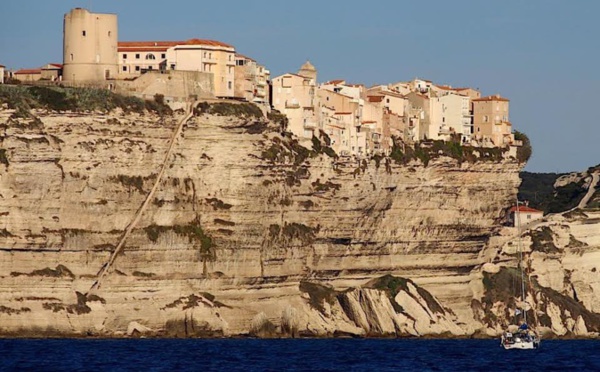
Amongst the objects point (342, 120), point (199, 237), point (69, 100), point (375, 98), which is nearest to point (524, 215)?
point (375, 98)

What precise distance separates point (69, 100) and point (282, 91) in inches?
730

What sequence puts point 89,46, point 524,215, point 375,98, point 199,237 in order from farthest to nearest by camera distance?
point 524,215, point 375,98, point 89,46, point 199,237

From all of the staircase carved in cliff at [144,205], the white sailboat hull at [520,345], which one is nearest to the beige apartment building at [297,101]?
the staircase carved in cliff at [144,205]

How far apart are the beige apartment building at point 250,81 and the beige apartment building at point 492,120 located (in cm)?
1816

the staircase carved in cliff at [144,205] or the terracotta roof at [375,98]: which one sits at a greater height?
the terracotta roof at [375,98]

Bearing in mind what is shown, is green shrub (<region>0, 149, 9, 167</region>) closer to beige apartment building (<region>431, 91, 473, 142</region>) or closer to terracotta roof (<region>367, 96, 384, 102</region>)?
terracotta roof (<region>367, 96, 384, 102</region>)

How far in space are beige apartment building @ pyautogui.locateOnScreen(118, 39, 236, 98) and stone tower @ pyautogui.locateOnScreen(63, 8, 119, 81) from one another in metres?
3.20

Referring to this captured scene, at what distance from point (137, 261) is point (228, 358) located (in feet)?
37.3

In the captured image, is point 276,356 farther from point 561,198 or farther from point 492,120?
point 561,198

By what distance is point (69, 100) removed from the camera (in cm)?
8306

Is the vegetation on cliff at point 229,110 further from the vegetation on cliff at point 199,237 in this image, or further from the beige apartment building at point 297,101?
the beige apartment building at point 297,101

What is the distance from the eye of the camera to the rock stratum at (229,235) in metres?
80.9

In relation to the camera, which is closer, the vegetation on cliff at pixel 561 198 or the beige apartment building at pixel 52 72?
the beige apartment building at pixel 52 72

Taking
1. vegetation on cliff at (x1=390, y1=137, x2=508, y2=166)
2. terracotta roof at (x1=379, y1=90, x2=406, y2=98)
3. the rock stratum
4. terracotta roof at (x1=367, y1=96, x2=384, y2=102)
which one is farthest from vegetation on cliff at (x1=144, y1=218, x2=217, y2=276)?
terracotta roof at (x1=379, y1=90, x2=406, y2=98)
